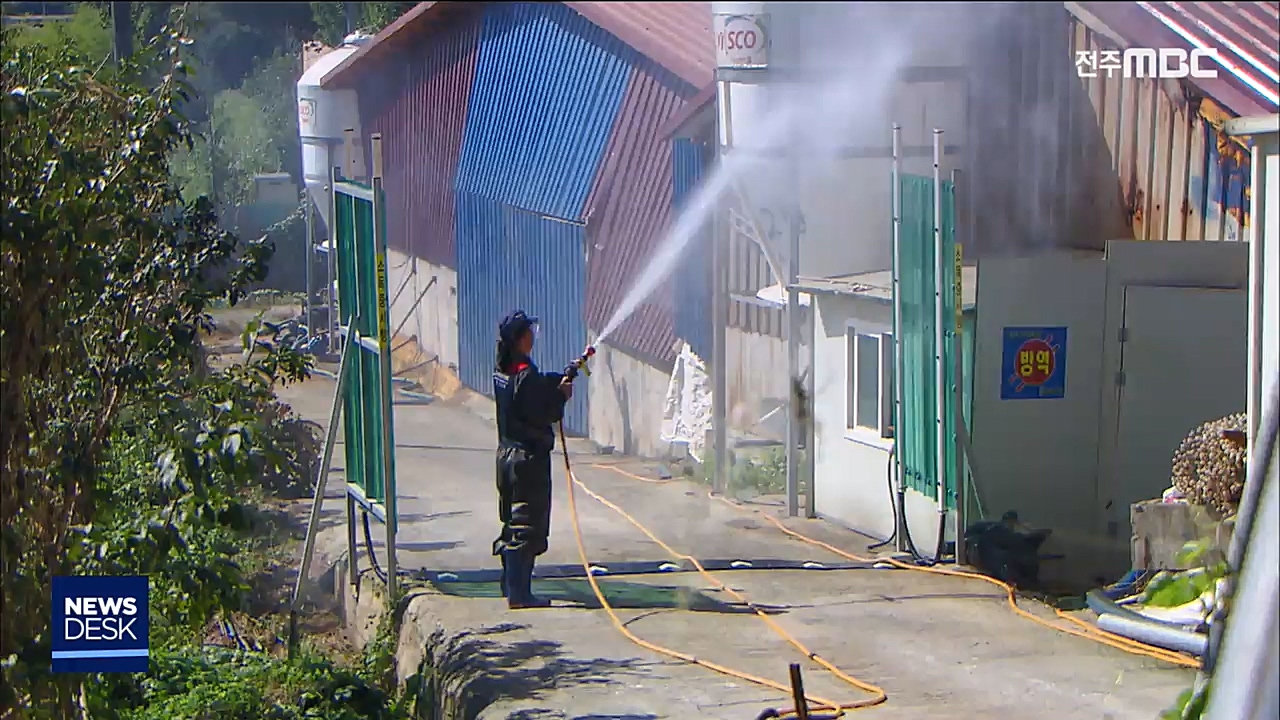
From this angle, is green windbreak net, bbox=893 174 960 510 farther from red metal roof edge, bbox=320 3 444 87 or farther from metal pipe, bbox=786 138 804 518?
red metal roof edge, bbox=320 3 444 87

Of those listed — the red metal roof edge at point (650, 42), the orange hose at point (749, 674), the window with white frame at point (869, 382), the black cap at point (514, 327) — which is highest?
the red metal roof edge at point (650, 42)

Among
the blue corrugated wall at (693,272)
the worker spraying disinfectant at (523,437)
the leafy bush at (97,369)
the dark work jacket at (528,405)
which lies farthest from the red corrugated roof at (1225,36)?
the leafy bush at (97,369)

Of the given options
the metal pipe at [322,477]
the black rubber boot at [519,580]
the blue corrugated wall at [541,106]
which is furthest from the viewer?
the blue corrugated wall at [541,106]

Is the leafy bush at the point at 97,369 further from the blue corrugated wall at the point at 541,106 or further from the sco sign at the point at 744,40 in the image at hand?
the blue corrugated wall at the point at 541,106

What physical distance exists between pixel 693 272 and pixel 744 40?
11.7 ft

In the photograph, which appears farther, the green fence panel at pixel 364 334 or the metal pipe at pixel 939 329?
the metal pipe at pixel 939 329

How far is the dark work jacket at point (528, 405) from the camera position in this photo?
8742mm

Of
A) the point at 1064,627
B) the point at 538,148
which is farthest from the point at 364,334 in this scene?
the point at 538,148

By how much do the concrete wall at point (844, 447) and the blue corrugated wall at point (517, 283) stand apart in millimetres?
5741

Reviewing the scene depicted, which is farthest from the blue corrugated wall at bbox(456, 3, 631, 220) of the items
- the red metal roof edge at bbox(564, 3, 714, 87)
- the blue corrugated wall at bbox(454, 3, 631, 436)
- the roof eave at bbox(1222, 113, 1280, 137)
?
the roof eave at bbox(1222, 113, 1280, 137)

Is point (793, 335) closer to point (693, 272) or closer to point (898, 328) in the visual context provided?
point (898, 328)

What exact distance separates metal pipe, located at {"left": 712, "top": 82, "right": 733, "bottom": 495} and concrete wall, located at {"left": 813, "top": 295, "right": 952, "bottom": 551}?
1.11m

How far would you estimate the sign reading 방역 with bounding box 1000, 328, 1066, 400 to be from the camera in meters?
10.0

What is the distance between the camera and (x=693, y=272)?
578 inches
